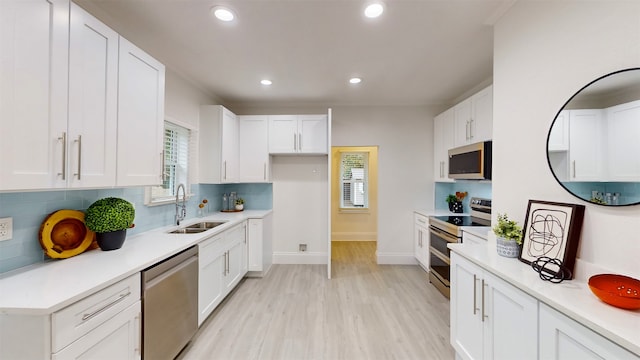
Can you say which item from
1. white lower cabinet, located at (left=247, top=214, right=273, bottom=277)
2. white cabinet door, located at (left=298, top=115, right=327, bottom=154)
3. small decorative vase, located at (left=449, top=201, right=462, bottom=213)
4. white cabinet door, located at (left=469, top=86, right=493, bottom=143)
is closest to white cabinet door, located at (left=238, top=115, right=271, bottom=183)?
white cabinet door, located at (left=298, top=115, right=327, bottom=154)

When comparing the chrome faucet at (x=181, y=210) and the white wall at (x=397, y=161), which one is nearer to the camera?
the chrome faucet at (x=181, y=210)

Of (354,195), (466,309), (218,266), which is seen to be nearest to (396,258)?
(354,195)

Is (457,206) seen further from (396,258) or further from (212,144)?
(212,144)

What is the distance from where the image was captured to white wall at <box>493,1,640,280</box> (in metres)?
1.10

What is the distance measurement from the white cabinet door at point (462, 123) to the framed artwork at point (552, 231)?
1840mm

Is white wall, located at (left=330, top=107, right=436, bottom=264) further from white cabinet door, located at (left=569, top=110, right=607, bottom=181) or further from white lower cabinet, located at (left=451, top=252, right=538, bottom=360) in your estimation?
white cabinet door, located at (left=569, top=110, right=607, bottom=181)

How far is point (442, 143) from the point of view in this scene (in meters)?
3.81

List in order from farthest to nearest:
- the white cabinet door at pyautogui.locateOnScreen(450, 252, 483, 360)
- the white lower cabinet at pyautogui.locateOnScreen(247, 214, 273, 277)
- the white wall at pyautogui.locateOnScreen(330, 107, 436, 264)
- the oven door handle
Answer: the white wall at pyautogui.locateOnScreen(330, 107, 436, 264), the white lower cabinet at pyautogui.locateOnScreen(247, 214, 273, 277), the oven door handle, the white cabinet door at pyautogui.locateOnScreen(450, 252, 483, 360)

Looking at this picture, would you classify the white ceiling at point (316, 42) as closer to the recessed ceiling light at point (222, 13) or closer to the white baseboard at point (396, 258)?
the recessed ceiling light at point (222, 13)

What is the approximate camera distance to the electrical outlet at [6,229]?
134 cm

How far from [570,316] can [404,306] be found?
206cm

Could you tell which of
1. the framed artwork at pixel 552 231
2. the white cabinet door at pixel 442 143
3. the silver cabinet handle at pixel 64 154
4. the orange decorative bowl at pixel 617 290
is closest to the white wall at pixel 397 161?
the white cabinet door at pixel 442 143

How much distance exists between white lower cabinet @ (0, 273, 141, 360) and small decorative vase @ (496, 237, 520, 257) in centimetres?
231

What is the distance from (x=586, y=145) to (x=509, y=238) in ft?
2.17
